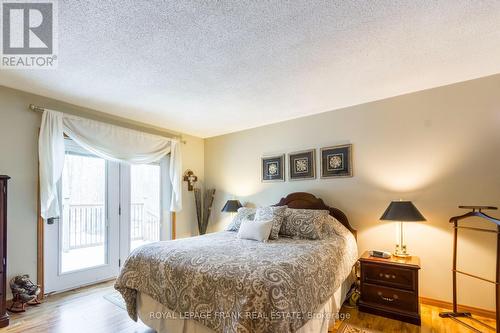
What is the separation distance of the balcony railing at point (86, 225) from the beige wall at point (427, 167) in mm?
2664

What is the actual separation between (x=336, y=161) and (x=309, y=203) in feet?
2.29

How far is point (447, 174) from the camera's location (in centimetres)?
273

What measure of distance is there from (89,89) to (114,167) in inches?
50.5

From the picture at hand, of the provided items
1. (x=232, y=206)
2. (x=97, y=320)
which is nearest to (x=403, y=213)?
(x=232, y=206)

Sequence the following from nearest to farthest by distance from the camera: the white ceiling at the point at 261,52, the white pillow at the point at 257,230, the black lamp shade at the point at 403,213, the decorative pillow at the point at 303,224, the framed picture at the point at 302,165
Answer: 1. the white ceiling at the point at 261,52
2. the black lamp shade at the point at 403,213
3. the white pillow at the point at 257,230
4. the decorative pillow at the point at 303,224
5. the framed picture at the point at 302,165

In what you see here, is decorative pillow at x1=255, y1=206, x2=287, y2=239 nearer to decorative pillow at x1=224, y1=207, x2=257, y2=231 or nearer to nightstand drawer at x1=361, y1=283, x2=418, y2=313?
decorative pillow at x1=224, y1=207, x2=257, y2=231

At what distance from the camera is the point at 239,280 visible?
5.35 ft

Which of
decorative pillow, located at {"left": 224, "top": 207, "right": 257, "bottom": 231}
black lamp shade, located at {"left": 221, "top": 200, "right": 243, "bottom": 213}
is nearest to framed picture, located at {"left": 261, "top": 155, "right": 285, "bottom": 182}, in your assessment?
black lamp shade, located at {"left": 221, "top": 200, "right": 243, "bottom": 213}

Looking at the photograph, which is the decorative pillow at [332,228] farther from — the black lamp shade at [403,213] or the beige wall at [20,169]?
the beige wall at [20,169]

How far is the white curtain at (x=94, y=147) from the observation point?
2951mm

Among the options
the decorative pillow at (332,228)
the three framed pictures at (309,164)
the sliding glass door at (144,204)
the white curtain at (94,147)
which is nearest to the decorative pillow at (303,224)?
the decorative pillow at (332,228)

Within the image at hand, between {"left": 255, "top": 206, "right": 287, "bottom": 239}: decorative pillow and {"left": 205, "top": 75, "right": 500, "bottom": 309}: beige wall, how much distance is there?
2.63ft

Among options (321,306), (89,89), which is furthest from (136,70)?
(321,306)

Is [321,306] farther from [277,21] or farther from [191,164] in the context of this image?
[191,164]
